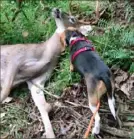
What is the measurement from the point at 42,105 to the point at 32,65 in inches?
22.2

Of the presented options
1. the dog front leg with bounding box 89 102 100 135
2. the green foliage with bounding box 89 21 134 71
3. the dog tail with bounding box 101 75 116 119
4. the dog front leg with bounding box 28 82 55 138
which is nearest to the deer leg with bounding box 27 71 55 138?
the dog front leg with bounding box 28 82 55 138

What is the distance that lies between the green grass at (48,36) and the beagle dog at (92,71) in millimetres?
341

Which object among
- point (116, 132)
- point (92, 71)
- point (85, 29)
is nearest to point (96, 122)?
point (116, 132)

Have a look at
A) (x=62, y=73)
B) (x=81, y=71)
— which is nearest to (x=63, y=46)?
(x=62, y=73)

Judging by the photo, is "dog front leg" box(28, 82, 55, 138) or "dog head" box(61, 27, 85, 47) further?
"dog head" box(61, 27, 85, 47)

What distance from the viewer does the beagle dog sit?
4.59 meters

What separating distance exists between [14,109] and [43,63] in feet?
2.24

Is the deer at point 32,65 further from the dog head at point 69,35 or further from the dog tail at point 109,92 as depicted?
the dog tail at point 109,92

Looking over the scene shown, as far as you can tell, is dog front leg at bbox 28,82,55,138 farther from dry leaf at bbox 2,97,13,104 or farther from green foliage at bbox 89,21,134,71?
green foliage at bbox 89,21,134,71

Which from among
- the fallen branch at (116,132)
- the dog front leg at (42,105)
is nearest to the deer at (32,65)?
the dog front leg at (42,105)

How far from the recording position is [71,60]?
16.6 ft

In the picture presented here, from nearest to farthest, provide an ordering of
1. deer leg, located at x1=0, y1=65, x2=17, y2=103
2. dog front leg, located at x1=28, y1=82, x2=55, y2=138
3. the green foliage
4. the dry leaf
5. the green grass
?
1. dog front leg, located at x1=28, y1=82, x2=55, y2=138
2. deer leg, located at x1=0, y1=65, x2=17, y2=103
3. the green grass
4. the dry leaf
5. the green foliage

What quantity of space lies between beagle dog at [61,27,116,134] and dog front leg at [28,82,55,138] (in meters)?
0.45

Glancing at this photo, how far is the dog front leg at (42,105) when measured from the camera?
4.71m
